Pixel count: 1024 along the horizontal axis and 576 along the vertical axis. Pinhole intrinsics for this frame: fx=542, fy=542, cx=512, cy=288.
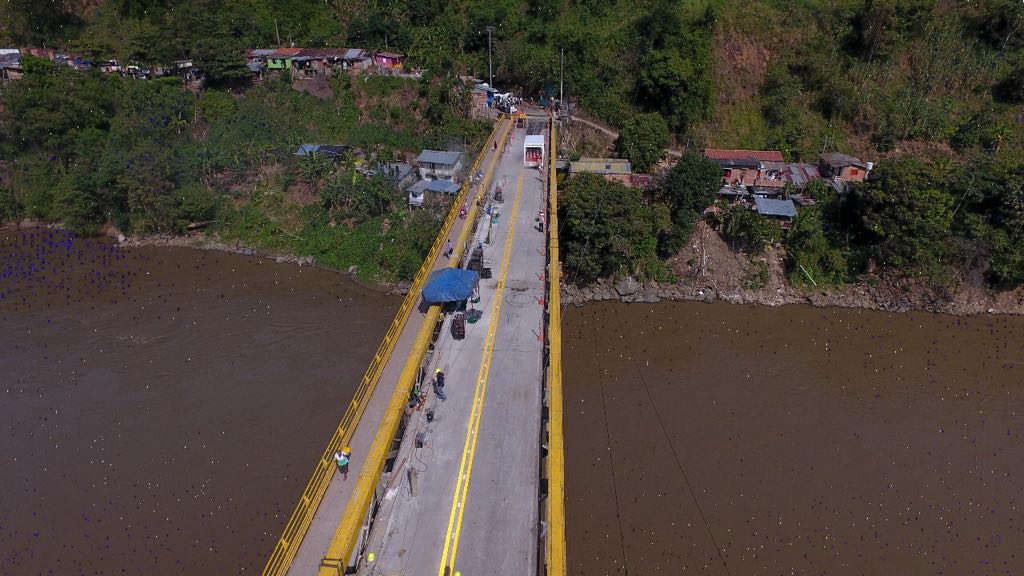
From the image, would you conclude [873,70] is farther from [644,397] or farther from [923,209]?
[644,397]

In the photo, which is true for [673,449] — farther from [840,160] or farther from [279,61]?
[279,61]

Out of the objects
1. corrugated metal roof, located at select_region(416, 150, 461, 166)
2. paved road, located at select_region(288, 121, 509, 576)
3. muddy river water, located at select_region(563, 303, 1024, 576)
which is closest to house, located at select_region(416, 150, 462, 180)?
corrugated metal roof, located at select_region(416, 150, 461, 166)

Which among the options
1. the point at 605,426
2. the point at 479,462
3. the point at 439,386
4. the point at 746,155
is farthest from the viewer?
the point at 746,155

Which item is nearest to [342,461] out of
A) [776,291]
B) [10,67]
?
[776,291]

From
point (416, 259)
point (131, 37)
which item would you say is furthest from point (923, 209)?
point (131, 37)

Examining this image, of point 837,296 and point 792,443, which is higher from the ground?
point 837,296

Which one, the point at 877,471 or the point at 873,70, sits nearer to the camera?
the point at 877,471

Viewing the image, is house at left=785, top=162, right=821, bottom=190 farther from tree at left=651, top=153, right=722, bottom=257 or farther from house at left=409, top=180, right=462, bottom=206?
house at left=409, top=180, right=462, bottom=206
